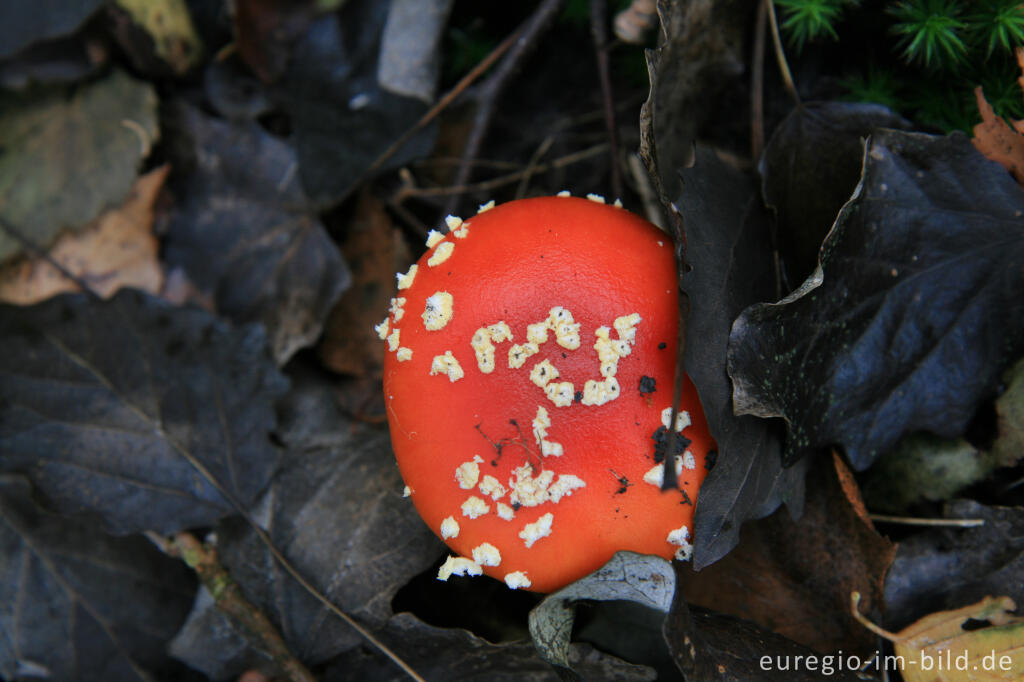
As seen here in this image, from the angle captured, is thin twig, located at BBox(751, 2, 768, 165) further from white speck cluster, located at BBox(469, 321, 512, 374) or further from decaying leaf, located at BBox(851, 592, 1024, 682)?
decaying leaf, located at BBox(851, 592, 1024, 682)

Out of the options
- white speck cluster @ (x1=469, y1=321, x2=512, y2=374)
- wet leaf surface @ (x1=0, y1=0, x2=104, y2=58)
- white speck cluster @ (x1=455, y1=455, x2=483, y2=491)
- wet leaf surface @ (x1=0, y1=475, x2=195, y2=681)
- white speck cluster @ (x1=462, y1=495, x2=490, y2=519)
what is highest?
wet leaf surface @ (x1=0, y1=0, x2=104, y2=58)

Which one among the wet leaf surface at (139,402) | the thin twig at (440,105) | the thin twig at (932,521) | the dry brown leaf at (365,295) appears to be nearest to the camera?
the thin twig at (932,521)

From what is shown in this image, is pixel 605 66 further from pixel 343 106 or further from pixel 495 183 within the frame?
pixel 343 106

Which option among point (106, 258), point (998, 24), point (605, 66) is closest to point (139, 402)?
point (106, 258)

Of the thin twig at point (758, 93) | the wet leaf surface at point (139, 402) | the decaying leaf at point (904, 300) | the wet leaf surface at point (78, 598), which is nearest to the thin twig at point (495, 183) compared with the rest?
the thin twig at point (758, 93)

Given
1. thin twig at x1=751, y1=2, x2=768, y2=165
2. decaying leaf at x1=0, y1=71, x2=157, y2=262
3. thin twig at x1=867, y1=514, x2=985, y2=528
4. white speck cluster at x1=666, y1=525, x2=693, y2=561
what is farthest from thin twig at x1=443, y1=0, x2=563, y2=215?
thin twig at x1=867, y1=514, x2=985, y2=528

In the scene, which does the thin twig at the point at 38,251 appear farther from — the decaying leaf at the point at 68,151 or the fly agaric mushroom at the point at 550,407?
the fly agaric mushroom at the point at 550,407

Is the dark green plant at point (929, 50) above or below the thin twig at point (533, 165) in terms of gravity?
above

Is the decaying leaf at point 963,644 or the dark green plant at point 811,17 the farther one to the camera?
the dark green plant at point 811,17
